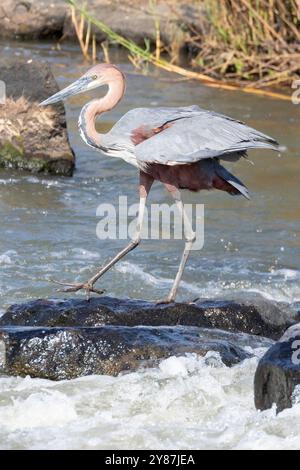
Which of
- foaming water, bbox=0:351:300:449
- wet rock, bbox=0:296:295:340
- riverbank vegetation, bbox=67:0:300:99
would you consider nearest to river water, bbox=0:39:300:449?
Result: foaming water, bbox=0:351:300:449

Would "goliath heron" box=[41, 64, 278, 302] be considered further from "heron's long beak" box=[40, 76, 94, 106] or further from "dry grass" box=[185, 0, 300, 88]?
"dry grass" box=[185, 0, 300, 88]

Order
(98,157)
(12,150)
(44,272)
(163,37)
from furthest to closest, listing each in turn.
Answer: (163,37) < (98,157) < (12,150) < (44,272)

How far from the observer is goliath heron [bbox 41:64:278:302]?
6.38m

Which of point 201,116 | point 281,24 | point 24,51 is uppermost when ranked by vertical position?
point 201,116

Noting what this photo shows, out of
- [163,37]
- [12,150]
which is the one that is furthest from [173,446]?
[163,37]

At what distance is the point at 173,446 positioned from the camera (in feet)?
16.7

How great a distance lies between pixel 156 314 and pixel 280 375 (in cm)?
129

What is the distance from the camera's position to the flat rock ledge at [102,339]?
5703 mm

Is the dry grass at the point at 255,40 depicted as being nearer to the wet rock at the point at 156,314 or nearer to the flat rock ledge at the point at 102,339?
the wet rock at the point at 156,314

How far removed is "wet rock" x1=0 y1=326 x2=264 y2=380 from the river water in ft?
0.22

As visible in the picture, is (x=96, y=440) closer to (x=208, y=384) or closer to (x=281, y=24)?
(x=208, y=384)

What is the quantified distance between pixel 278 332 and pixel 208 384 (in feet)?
2.81

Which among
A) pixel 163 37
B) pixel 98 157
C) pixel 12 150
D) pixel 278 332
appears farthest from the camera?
pixel 163 37

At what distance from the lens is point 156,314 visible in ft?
20.6
